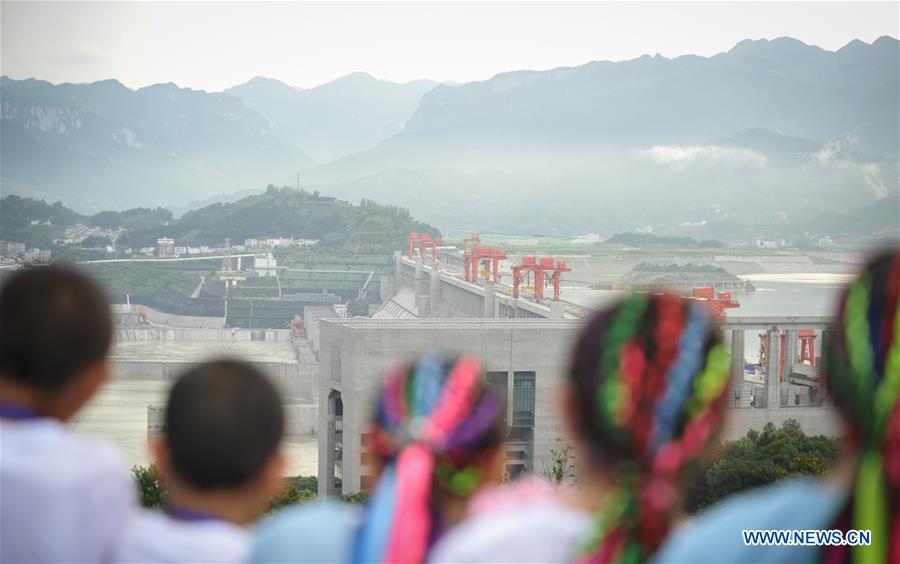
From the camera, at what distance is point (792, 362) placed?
2016cm

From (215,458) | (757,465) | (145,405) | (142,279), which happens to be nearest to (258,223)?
(142,279)

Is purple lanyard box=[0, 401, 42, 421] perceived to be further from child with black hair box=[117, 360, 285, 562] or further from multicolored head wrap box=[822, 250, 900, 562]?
multicolored head wrap box=[822, 250, 900, 562]

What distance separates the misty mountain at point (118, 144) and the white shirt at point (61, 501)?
142 m

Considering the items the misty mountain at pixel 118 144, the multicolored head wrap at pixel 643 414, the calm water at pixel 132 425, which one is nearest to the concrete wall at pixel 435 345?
the calm water at pixel 132 425

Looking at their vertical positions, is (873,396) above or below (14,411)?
above

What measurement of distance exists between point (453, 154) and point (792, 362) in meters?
173

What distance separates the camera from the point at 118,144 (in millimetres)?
175000

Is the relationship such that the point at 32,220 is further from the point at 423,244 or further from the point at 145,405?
the point at 145,405

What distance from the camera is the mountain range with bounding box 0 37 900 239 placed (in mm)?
137875

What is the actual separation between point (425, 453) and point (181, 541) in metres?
0.33

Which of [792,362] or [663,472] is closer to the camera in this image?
[663,472]

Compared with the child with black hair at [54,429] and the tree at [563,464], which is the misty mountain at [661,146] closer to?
the tree at [563,464]

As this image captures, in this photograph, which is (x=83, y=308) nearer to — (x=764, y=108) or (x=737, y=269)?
(x=737, y=269)

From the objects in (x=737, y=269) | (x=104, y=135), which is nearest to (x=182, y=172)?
(x=104, y=135)
